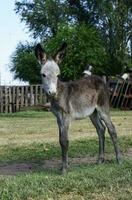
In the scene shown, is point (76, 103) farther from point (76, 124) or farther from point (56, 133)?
point (76, 124)

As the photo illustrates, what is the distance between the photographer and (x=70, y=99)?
11672 mm

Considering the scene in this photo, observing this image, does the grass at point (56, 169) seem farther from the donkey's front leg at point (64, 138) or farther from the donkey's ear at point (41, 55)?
the donkey's ear at point (41, 55)

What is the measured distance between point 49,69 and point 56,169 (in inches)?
81.2

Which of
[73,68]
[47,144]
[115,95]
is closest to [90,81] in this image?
[47,144]

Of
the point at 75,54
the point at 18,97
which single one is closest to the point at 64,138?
the point at 18,97

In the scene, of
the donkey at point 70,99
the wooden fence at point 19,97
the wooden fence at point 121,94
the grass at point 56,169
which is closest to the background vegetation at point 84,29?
the wooden fence at point 121,94

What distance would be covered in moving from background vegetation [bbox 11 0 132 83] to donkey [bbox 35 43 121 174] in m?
34.3

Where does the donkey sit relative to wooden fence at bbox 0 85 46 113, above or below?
above

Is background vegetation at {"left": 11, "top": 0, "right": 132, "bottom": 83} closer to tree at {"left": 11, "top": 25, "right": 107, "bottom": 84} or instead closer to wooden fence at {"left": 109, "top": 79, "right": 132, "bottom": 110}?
tree at {"left": 11, "top": 25, "right": 107, "bottom": 84}

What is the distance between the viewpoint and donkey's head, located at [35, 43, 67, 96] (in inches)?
430

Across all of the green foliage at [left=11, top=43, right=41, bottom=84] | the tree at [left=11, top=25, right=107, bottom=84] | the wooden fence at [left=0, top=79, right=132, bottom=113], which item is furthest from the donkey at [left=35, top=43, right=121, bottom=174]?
the green foliage at [left=11, top=43, right=41, bottom=84]

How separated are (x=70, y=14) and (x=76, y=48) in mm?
14614

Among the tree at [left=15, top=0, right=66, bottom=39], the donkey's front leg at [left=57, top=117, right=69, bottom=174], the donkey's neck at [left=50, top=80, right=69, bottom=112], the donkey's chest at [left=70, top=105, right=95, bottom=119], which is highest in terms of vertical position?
A: the tree at [left=15, top=0, right=66, bottom=39]

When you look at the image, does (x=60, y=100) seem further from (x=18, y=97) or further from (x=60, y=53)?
(x=18, y=97)
